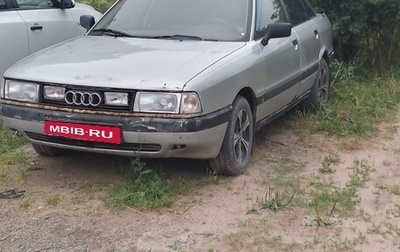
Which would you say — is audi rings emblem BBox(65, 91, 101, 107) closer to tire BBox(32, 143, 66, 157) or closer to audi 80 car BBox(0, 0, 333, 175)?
audi 80 car BBox(0, 0, 333, 175)

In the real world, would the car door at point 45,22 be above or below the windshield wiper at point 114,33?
below

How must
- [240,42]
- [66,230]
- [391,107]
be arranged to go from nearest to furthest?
1. [66,230]
2. [240,42]
3. [391,107]

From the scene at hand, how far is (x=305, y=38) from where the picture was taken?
243 inches

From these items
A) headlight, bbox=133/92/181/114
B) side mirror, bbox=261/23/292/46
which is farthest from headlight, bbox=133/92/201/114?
side mirror, bbox=261/23/292/46

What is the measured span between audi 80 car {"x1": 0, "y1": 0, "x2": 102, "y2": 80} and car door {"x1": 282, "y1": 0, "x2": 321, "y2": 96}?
259 centimetres

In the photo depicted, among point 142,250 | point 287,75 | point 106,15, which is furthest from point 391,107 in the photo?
point 142,250

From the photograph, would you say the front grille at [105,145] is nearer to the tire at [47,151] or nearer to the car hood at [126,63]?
the car hood at [126,63]

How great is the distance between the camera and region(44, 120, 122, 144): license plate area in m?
4.21

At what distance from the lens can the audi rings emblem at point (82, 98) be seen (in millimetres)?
4250

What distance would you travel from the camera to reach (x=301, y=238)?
3.86 meters

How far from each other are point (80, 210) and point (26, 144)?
1672mm

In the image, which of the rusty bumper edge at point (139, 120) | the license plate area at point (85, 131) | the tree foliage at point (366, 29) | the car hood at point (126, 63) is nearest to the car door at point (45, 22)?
the car hood at point (126, 63)

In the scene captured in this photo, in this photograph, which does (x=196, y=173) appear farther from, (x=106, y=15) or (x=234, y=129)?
(x=106, y=15)

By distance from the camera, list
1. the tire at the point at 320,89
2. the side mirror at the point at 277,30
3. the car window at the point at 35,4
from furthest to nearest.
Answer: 1. the car window at the point at 35,4
2. the tire at the point at 320,89
3. the side mirror at the point at 277,30
